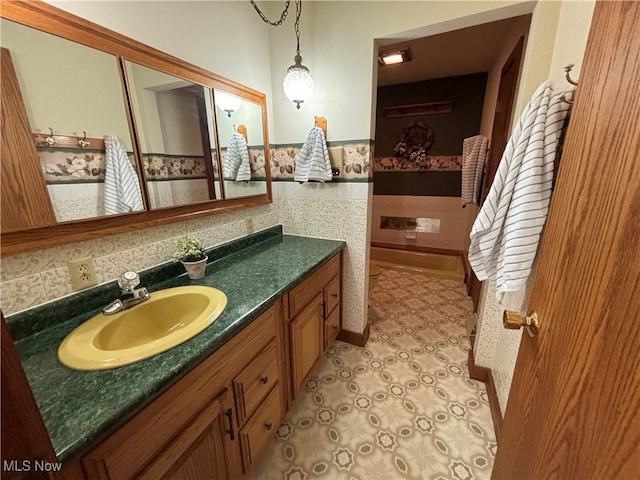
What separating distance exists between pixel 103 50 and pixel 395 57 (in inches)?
92.1

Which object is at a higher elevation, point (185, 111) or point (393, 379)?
point (185, 111)

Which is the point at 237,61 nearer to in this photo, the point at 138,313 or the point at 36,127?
the point at 36,127

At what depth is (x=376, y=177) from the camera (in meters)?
3.82

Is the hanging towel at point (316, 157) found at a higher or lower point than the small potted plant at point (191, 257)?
higher

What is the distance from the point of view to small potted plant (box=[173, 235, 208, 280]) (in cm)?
121

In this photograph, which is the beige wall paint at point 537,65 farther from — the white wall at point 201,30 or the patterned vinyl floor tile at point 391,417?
the white wall at point 201,30

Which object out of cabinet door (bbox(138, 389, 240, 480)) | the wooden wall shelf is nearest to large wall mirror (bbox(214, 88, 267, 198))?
cabinet door (bbox(138, 389, 240, 480))

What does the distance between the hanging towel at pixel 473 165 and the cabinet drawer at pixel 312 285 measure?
125cm

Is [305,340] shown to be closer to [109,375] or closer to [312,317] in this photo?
[312,317]

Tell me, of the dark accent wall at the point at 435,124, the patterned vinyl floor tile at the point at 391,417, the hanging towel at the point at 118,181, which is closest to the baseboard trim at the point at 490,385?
the patterned vinyl floor tile at the point at 391,417

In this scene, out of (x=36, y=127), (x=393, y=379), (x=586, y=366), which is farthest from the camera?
(x=393, y=379)

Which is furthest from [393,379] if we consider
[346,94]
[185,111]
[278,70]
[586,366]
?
[278,70]

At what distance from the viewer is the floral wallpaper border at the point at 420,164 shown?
3.34 metres

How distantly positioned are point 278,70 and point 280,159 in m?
0.55
